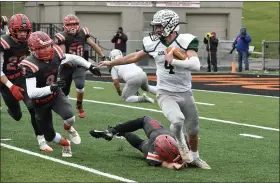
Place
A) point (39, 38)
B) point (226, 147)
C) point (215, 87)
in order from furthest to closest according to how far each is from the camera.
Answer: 1. point (215, 87)
2. point (226, 147)
3. point (39, 38)

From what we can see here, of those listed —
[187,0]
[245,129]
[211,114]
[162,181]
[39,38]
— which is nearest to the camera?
[162,181]

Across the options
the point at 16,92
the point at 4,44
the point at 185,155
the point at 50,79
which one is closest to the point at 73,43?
the point at 4,44

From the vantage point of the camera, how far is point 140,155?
32.5 feet

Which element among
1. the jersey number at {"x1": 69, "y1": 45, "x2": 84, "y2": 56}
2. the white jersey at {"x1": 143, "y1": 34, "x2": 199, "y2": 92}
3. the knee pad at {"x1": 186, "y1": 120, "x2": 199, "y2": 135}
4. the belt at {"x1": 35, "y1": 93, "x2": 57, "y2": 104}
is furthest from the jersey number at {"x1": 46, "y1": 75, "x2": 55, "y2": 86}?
the jersey number at {"x1": 69, "y1": 45, "x2": 84, "y2": 56}

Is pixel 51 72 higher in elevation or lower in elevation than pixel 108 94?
higher

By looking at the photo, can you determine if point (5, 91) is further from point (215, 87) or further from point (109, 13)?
point (109, 13)

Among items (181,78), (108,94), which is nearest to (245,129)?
(181,78)

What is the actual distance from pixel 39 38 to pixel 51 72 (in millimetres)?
471

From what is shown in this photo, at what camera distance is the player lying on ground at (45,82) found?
897cm

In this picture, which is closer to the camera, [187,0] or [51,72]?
[51,72]

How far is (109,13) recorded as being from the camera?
36031 mm

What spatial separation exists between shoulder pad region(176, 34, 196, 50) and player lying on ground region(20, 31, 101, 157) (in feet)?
4.34

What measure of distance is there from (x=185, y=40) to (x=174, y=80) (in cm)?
52

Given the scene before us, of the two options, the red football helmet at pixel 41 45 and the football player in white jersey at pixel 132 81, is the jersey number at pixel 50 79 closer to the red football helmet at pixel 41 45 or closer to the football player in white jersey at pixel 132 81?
the red football helmet at pixel 41 45
